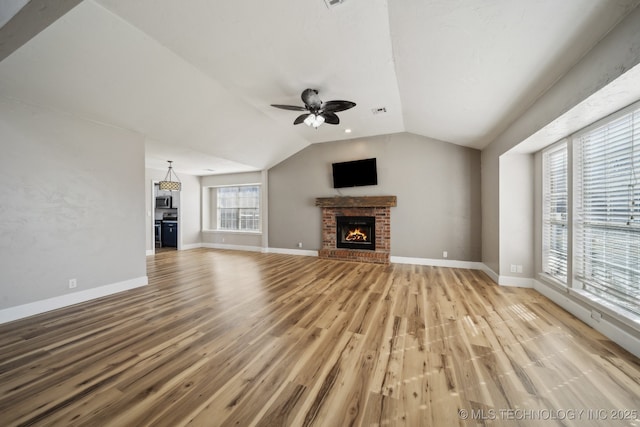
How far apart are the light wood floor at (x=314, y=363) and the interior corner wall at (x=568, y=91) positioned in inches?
56.8

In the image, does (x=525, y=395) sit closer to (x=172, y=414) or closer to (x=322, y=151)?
(x=172, y=414)

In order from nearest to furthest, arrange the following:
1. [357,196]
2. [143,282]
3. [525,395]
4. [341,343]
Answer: [525,395]
[341,343]
[143,282]
[357,196]

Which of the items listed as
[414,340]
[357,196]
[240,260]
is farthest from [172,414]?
[357,196]

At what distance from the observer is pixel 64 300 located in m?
2.99

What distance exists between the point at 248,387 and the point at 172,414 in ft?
1.46

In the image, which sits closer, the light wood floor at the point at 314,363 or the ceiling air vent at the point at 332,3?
the light wood floor at the point at 314,363

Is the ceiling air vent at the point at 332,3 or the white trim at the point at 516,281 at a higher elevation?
the ceiling air vent at the point at 332,3

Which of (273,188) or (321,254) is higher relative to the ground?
(273,188)

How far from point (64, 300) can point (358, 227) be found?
5.35 meters

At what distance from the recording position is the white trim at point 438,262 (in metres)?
4.85

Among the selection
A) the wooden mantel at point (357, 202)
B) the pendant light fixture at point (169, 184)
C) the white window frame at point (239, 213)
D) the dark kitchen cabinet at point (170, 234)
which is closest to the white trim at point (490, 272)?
the wooden mantel at point (357, 202)

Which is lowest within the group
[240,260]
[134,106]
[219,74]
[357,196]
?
[240,260]

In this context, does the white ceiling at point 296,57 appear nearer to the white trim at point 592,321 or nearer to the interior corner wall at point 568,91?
the interior corner wall at point 568,91

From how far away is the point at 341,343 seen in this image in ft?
6.91
